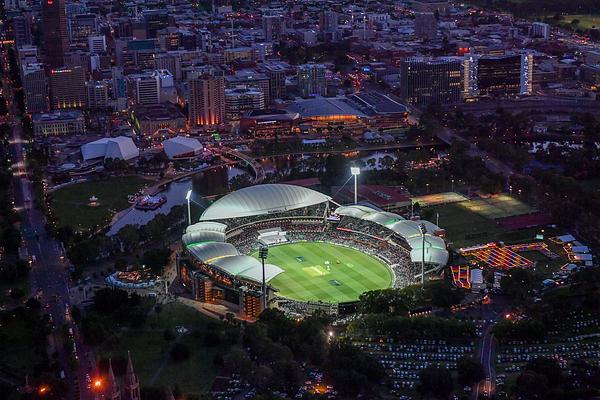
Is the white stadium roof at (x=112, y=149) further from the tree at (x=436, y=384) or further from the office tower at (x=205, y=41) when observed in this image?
the tree at (x=436, y=384)

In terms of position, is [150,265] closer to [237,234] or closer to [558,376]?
[237,234]

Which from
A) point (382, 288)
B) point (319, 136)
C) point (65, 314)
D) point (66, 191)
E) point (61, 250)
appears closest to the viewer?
point (65, 314)

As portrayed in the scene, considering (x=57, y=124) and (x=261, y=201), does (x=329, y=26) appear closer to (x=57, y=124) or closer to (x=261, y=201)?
(x=57, y=124)

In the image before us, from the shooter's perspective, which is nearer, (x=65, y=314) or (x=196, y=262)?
(x=65, y=314)

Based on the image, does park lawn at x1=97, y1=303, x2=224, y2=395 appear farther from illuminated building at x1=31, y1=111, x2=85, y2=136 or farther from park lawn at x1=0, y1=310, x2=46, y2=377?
illuminated building at x1=31, y1=111, x2=85, y2=136

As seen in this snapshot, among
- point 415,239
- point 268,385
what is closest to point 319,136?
point 415,239
